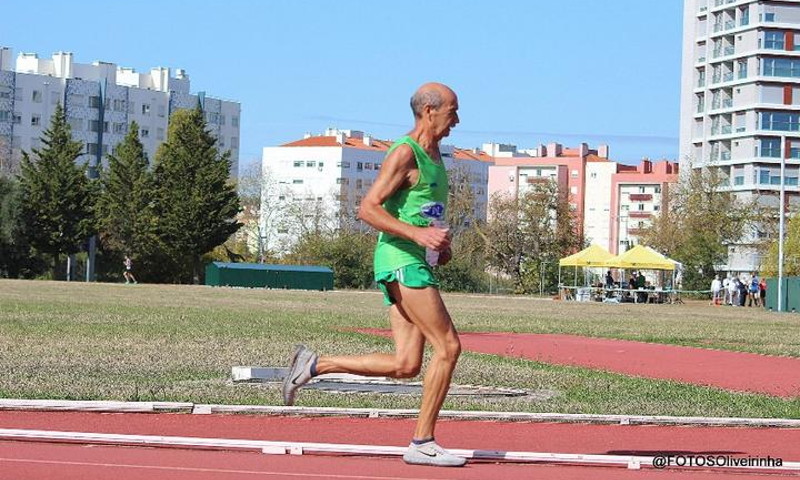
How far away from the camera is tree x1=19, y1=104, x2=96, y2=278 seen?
303 ft

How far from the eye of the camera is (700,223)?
10544 cm

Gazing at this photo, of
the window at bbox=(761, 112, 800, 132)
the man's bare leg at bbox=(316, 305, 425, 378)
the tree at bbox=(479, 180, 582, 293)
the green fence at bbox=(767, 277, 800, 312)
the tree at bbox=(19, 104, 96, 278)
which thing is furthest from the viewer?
the window at bbox=(761, 112, 800, 132)

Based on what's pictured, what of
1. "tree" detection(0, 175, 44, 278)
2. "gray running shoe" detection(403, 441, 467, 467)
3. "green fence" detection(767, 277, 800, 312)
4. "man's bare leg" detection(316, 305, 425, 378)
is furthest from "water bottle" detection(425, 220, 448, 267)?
"tree" detection(0, 175, 44, 278)

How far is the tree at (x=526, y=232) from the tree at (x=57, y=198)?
97.0 ft

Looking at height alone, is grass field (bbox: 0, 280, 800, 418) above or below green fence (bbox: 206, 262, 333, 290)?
below

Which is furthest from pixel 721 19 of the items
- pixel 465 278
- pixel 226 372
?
pixel 226 372

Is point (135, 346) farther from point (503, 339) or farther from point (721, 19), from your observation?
point (721, 19)

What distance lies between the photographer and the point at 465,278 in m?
91.8

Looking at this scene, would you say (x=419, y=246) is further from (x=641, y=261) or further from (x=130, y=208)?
(x=130, y=208)

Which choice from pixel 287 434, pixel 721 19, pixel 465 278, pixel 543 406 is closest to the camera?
pixel 287 434

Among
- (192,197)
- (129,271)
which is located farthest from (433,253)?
(192,197)

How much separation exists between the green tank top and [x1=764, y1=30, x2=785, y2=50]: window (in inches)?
4898

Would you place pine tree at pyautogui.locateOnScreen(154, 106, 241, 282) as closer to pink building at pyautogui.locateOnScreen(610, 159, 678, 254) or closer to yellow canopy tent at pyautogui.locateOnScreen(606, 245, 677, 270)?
yellow canopy tent at pyautogui.locateOnScreen(606, 245, 677, 270)

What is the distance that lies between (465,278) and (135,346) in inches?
2848
